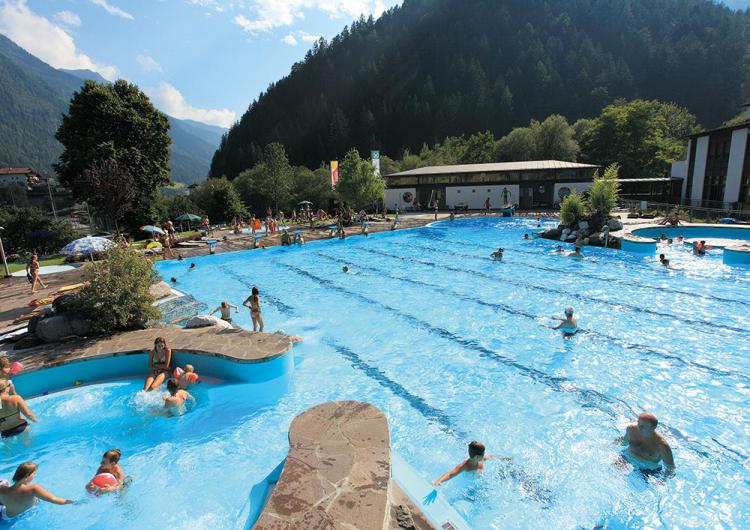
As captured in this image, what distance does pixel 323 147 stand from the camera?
4611 inches

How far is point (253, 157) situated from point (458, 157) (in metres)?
67.8

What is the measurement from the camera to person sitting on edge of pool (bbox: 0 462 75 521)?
540 cm

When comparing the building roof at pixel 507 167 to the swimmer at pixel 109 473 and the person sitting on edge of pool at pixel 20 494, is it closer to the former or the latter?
the swimmer at pixel 109 473

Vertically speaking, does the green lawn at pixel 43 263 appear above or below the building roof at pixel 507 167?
below

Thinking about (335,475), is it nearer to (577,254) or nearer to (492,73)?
(577,254)

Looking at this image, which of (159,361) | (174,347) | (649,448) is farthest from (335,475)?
(174,347)

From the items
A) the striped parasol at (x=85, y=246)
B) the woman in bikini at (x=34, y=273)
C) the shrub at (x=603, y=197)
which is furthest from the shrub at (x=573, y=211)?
the woman in bikini at (x=34, y=273)

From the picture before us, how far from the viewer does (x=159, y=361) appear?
8.88 m

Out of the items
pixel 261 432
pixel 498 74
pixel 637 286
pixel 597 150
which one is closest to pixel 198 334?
pixel 261 432

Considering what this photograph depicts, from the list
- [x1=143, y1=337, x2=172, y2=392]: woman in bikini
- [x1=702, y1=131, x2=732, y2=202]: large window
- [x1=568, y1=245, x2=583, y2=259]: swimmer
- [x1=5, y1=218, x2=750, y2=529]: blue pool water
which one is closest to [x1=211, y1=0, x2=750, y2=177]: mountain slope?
[x1=702, y1=131, x2=732, y2=202]: large window

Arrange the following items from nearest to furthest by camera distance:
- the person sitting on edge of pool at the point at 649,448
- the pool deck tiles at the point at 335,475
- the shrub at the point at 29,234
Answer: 1. the pool deck tiles at the point at 335,475
2. the person sitting on edge of pool at the point at 649,448
3. the shrub at the point at 29,234

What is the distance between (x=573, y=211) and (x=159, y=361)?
24.7 meters

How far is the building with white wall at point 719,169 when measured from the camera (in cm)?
2905

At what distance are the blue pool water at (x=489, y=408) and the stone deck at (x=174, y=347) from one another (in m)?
0.75
